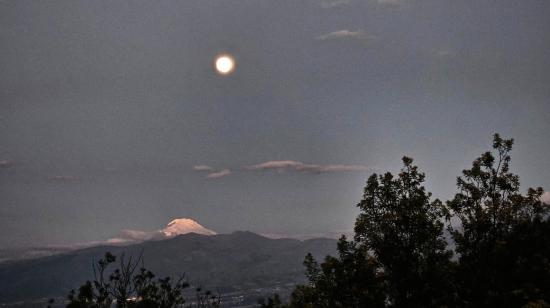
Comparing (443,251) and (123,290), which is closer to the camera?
(443,251)

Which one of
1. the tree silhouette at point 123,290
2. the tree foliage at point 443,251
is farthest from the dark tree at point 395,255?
the tree silhouette at point 123,290

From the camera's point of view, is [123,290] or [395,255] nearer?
[395,255]

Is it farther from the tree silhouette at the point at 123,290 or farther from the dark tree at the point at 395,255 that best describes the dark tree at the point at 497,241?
the tree silhouette at the point at 123,290

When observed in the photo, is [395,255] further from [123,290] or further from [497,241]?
[123,290]

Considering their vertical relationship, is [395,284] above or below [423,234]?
below

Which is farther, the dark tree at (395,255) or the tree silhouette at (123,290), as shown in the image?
the tree silhouette at (123,290)

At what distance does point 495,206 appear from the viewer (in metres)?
37.1

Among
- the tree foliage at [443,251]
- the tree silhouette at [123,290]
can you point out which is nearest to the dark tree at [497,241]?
the tree foliage at [443,251]

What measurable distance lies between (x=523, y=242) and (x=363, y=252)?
12.3m

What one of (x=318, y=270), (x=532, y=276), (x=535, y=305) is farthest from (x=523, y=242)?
(x=318, y=270)

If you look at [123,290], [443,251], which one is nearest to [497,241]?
[443,251]

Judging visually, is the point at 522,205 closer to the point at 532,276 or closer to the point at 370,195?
the point at 532,276

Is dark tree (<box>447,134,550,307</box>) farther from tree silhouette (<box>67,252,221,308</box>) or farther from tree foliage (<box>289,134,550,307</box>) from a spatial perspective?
tree silhouette (<box>67,252,221,308</box>)

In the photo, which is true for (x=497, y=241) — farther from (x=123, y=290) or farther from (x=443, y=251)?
(x=123, y=290)
